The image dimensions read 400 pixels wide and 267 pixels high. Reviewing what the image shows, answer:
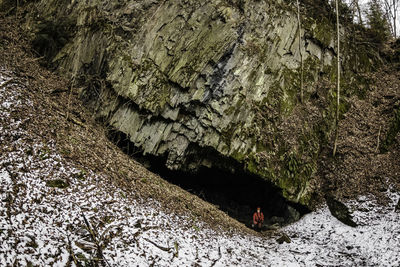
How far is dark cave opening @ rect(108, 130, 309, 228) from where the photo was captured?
1070cm

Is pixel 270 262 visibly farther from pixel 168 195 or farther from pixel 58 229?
pixel 58 229

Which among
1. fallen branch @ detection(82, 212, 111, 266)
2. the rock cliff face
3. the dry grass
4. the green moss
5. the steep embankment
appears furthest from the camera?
the steep embankment

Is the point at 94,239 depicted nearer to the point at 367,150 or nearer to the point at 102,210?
the point at 102,210

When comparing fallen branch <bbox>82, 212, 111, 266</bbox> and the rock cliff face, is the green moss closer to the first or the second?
fallen branch <bbox>82, 212, 111, 266</bbox>

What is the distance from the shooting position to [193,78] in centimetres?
1085

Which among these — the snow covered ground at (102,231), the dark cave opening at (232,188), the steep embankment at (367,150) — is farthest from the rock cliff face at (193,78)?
the snow covered ground at (102,231)

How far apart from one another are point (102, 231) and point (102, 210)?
2.08ft

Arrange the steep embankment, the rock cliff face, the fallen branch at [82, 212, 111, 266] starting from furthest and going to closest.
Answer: the steep embankment < the rock cliff face < the fallen branch at [82, 212, 111, 266]

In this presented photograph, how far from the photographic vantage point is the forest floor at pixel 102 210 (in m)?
4.93

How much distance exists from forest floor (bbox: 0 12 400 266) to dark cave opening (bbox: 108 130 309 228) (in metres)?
0.75

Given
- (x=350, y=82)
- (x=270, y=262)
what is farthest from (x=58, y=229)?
(x=350, y=82)

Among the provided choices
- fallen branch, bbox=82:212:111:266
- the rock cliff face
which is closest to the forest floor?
fallen branch, bbox=82:212:111:266

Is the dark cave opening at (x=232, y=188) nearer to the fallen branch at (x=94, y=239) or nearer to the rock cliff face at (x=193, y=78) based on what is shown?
the rock cliff face at (x=193, y=78)

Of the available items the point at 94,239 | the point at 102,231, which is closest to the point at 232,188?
the point at 102,231
